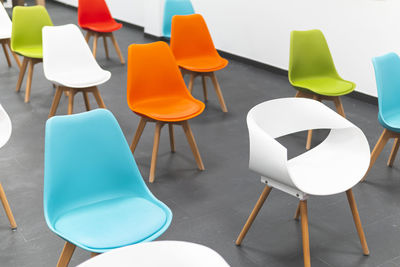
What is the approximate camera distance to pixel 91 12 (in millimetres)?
7176

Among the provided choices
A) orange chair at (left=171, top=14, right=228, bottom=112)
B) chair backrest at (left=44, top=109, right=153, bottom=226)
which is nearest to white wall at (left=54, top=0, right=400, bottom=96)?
orange chair at (left=171, top=14, right=228, bottom=112)

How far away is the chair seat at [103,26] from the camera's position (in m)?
6.88

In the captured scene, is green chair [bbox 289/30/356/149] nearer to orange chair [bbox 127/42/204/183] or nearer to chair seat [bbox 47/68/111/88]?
orange chair [bbox 127/42/204/183]

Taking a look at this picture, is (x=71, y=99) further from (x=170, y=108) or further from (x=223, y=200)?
(x=223, y=200)

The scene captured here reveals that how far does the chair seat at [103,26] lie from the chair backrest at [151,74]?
2860 millimetres

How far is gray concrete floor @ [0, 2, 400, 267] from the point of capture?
313cm

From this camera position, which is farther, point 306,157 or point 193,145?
point 193,145

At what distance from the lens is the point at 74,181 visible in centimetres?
261

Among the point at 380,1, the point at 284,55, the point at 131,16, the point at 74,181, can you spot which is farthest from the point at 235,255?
the point at 131,16

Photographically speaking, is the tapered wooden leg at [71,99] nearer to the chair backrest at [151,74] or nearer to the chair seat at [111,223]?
the chair backrest at [151,74]

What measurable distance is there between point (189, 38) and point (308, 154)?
2673 mm

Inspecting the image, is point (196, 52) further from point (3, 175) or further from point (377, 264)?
point (377, 264)

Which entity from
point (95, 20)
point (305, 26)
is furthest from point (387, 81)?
point (95, 20)

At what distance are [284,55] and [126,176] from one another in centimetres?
431
